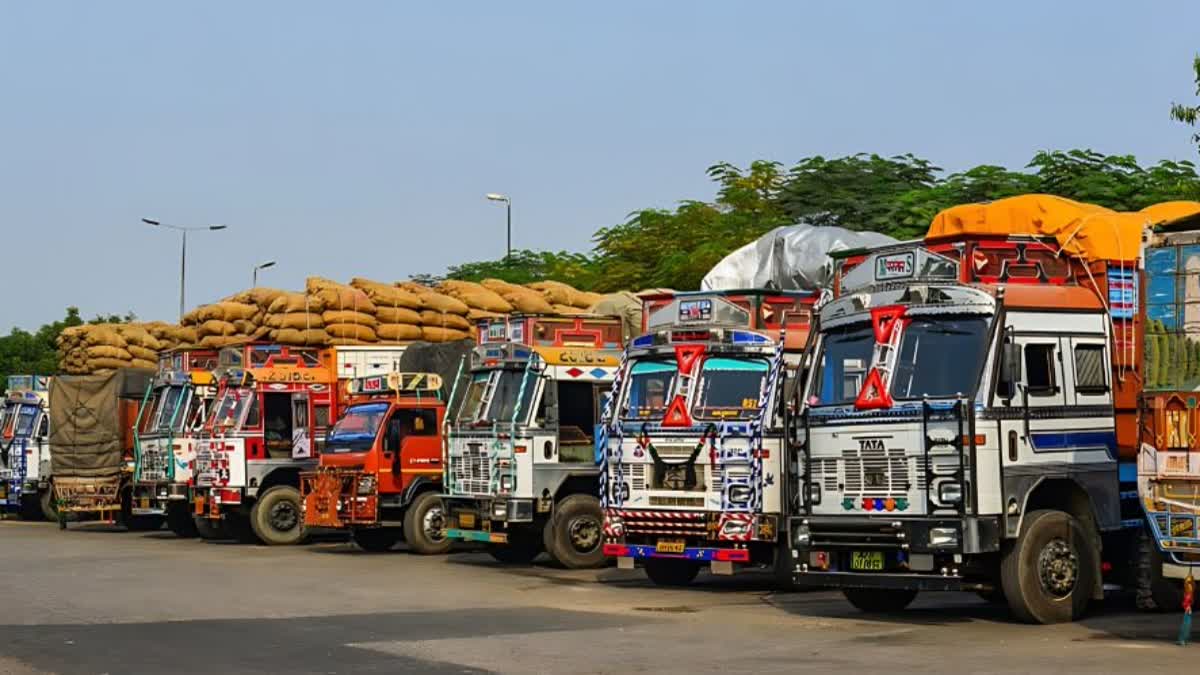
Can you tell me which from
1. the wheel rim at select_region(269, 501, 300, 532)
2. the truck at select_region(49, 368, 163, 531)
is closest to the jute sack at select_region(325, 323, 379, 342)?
the wheel rim at select_region(269, 501, 300, 532)

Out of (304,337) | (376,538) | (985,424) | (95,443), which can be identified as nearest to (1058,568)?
(985,424)

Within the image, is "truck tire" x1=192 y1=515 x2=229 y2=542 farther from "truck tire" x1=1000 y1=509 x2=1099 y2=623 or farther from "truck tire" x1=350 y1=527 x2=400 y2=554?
"truck tire" x1=1000 y1=509 x2=1099 y2=623

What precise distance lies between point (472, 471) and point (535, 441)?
3.99 ft

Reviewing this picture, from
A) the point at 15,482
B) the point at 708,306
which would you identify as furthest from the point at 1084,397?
the point at 15,482

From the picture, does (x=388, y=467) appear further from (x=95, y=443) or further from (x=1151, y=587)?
(x=1151, y=587)

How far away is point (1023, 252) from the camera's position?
1656 cm

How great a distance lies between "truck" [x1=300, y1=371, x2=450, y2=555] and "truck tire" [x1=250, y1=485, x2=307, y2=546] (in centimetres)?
227

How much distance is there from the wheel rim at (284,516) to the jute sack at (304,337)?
113 inches

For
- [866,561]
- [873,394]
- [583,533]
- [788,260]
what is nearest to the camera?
[873,394]

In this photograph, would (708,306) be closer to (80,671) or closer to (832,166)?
(80,671)

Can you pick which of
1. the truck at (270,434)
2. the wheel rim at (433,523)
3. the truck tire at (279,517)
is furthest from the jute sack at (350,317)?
the wheel rim at (433,523)

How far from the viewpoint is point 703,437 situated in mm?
19016

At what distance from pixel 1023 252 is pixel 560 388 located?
311 inches

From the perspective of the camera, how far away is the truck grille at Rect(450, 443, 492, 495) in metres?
23.2
